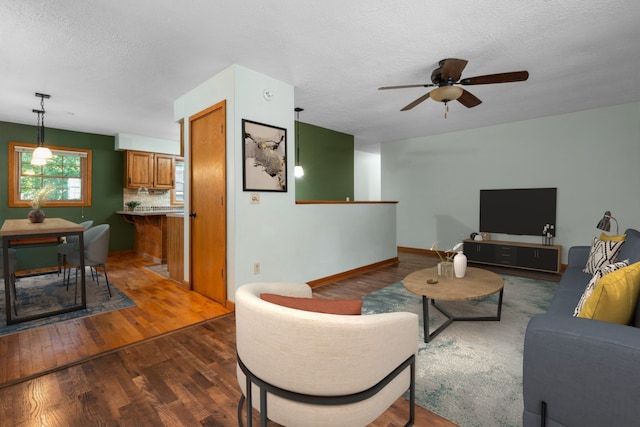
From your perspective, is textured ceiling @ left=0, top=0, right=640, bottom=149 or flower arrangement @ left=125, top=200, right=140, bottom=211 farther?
flower arrangement @ left=125, top=200, right=140, bottom=211

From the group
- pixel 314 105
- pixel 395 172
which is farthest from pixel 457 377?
pixel 395 172

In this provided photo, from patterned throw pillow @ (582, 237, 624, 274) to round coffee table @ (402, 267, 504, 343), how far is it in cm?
83

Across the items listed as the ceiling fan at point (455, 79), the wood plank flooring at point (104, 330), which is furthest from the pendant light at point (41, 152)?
the ceiling fan at point (455, 79)

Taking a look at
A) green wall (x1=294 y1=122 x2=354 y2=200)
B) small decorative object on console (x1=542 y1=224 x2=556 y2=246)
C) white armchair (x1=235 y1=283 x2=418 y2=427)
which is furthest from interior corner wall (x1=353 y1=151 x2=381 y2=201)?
white armchair (x1=235 y1=283 x2=418 y2=427)

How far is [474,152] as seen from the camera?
5.93 m

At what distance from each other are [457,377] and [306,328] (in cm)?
149

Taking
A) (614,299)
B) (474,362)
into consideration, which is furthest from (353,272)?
(614,299)

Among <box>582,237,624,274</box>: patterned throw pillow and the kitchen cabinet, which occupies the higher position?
the kitchen cabinet

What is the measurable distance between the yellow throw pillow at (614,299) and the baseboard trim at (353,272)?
3.01 metres

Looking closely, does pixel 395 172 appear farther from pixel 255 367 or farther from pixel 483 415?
pixel 255 367

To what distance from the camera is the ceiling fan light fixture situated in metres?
2.89

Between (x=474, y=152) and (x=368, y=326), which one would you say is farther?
(x=474, y=152)

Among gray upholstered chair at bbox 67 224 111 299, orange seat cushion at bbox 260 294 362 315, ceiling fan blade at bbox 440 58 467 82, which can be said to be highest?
ceiling fan blade at bbox 440 58 467 82

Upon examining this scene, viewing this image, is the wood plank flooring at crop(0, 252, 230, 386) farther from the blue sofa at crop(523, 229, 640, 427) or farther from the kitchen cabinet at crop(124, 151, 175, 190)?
the kitchen cabinet at crop(124, 151, 175, 190)
